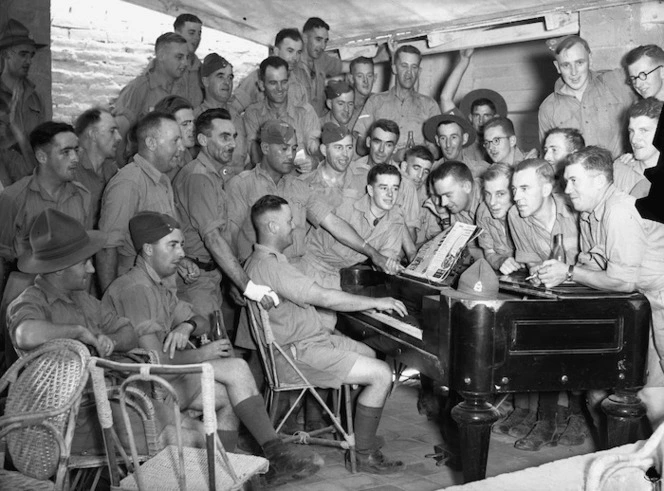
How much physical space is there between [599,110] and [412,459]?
10.1 ft

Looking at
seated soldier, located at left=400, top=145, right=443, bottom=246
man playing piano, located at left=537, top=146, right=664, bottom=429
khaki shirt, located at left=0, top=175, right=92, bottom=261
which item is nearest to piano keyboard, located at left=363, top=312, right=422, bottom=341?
man playing piano, located at left=537, top=146, right=664, bottom=429

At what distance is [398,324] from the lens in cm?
477

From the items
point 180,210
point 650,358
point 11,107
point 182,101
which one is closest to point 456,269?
point 650,358

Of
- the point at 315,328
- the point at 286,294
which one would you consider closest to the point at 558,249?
the point at 315,328

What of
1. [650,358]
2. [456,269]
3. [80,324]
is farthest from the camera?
[456,269]

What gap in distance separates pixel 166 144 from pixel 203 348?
1659 mm

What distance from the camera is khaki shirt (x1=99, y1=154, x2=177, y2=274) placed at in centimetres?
553

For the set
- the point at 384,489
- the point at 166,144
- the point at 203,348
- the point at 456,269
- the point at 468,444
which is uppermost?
the point at 166,144

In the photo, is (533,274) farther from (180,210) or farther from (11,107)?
(11,107)

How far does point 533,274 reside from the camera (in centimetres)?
454

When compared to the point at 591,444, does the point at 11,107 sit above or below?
above

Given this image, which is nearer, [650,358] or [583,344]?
[583,344]

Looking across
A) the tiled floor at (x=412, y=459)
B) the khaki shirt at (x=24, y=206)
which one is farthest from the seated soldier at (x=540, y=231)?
the khaki shirt at (x=24, y=206)

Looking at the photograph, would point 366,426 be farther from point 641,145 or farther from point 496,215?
point 641,145
